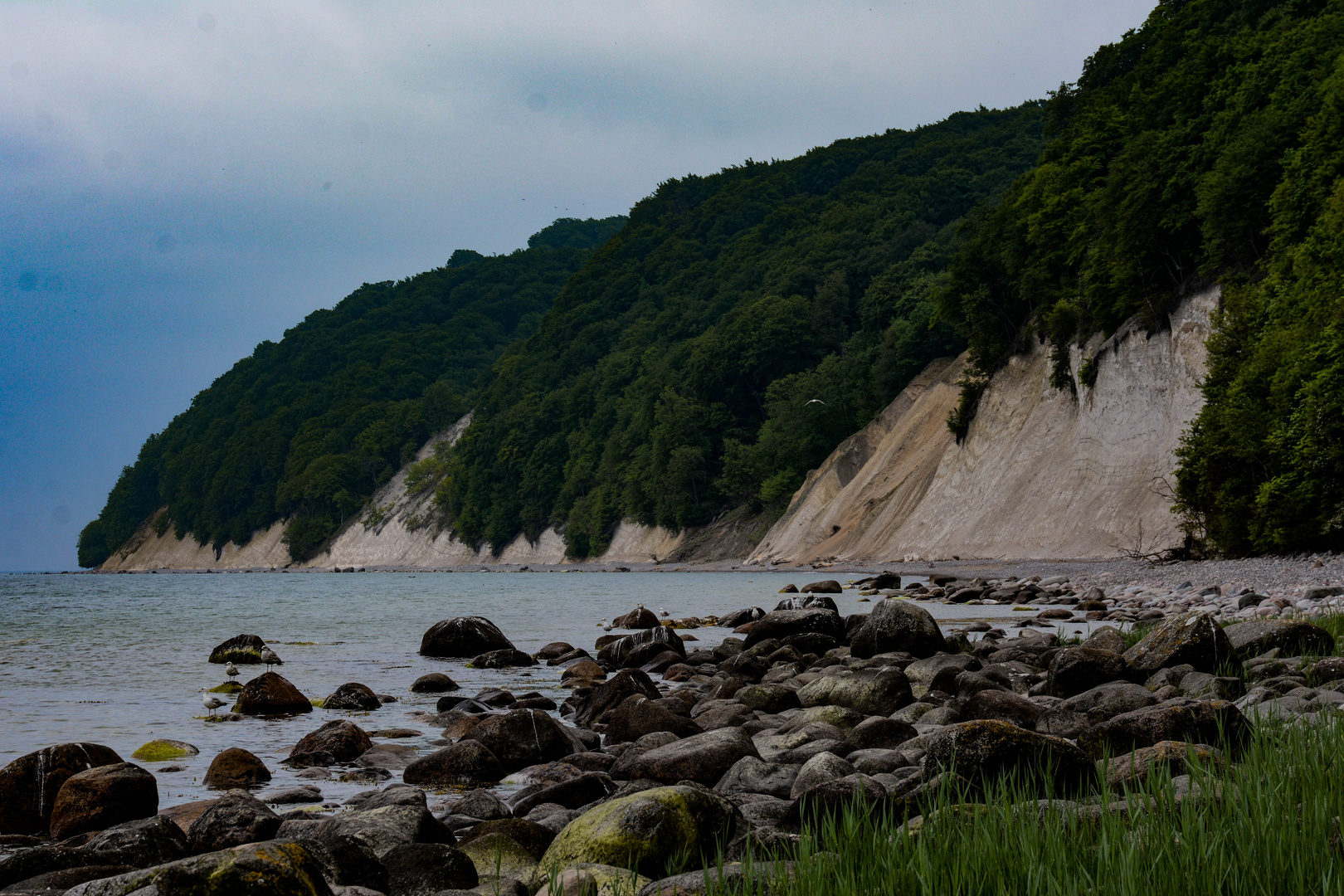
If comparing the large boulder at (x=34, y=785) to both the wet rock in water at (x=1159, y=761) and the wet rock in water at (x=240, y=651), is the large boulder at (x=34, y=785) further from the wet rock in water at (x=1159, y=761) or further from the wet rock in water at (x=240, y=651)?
the wet rock in water at (x=240, y=651)

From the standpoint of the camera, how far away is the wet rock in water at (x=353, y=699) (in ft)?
42.5

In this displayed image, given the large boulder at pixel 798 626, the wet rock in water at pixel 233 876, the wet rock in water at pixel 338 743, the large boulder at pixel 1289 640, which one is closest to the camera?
the wet rock in water at pixel 233 876

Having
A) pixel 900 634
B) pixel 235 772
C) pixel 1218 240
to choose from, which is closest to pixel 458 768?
pixel 235 772

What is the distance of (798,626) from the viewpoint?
17766mm

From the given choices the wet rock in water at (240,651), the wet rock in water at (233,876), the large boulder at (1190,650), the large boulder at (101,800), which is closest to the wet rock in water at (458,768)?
the large boulder at (101,800)

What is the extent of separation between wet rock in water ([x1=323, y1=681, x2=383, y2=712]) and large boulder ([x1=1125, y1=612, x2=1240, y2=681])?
9169mm

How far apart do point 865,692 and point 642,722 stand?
2398mm

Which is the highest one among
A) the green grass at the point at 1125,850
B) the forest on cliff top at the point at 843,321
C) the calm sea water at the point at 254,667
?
the forest on cliff top at the point at 843,321

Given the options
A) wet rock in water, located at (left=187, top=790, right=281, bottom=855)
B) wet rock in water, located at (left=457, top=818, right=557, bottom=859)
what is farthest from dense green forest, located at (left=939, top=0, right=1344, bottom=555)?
wet rock in water, located at (left=187, top=790, right=281, bottom=855)

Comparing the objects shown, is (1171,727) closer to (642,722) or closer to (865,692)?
(865,692)

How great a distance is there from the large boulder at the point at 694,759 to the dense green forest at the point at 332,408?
145217 millimetres

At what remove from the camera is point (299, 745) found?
9.87 metres

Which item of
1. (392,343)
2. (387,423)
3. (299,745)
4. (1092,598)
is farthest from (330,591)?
(392,343)

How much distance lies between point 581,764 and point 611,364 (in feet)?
374
